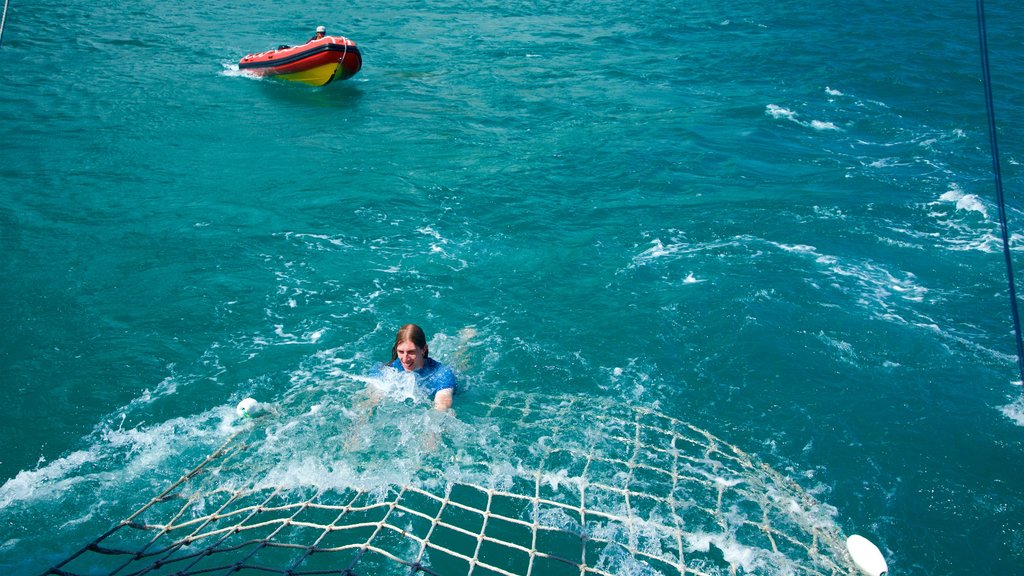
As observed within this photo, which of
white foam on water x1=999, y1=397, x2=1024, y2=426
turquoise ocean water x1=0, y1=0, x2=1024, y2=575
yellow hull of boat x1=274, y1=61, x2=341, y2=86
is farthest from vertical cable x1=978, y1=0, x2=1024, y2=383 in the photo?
yellow hull of boat x1=274, y1=61, x2=341, y2=86

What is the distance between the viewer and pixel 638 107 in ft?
53.5

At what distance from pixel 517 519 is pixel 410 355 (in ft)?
5.43

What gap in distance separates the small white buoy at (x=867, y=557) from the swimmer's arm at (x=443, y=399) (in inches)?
135

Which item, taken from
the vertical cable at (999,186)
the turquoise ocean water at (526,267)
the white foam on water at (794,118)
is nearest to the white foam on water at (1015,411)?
the turquoise ocean water at (526,267)

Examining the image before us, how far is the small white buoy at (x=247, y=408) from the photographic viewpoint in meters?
6.56

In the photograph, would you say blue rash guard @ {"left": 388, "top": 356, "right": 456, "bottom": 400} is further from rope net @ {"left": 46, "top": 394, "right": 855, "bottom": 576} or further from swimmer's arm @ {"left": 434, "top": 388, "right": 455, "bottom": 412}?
rope net @ {"left": 46, "top": 394, "right": 855, "bottom": 576}

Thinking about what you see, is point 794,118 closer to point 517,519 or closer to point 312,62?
point 312,62

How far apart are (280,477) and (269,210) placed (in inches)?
239

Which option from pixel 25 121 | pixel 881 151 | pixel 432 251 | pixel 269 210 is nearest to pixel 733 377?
pixel 432 251

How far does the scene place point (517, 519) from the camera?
577cm

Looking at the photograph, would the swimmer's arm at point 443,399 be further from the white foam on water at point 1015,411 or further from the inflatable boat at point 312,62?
the inflatable boat at point 312,62

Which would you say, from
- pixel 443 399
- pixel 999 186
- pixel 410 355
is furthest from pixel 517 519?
pixel 999 186

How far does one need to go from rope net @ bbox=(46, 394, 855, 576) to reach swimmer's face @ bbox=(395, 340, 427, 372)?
0.85 meters

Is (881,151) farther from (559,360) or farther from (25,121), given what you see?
(25,121)
